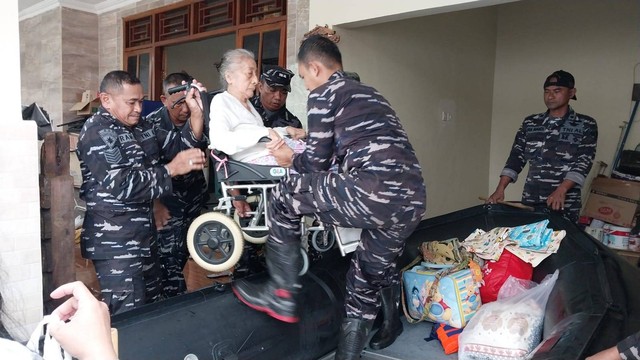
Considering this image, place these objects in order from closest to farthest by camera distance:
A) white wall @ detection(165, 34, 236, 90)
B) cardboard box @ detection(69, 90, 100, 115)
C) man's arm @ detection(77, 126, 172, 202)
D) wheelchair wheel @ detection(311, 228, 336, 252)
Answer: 1. man's arm @ detection(77, 126, 172, 202)
2. wheelchair wheel @ detection(311, 228, 336, 252)
3. cardboard box @ detection(69, 90, 100, 115)
4. white wall @ detection(165, 34, 236, 90)

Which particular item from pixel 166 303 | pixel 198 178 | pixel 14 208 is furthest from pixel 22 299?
pixel 198 178

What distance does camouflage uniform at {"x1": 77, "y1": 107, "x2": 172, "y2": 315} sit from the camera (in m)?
2.15

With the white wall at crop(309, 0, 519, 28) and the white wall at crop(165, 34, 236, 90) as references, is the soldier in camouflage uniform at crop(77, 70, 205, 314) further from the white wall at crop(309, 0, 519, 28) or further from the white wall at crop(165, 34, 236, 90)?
the white wall at crop(165, 34, 236, 90)

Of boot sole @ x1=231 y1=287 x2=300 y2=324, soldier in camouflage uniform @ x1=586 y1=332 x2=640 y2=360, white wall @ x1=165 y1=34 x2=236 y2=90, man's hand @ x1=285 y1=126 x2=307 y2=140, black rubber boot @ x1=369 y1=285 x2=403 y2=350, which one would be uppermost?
white wall @ x1=165 y1=34 x2=236 y2=90

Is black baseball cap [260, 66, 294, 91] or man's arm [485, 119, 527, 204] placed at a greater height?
black baseball cap [260, 66, 294, 91]

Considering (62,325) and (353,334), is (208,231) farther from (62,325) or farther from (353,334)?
(62,325)

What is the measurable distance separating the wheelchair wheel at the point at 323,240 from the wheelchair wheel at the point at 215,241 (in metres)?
0.63

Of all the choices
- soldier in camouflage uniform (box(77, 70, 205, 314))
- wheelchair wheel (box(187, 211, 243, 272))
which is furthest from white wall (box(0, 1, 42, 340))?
wheelchair wheel (box(187, 211, 243, 272))

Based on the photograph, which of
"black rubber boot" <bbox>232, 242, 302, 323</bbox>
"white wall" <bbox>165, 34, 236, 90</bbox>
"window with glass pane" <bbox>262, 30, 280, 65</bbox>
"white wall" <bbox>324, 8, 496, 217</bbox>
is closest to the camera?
"black rubber boot" <bbox>232, 242, 302, 323</bbox>

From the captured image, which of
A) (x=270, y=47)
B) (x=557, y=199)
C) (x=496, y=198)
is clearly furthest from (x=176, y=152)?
(x=557, y=199)

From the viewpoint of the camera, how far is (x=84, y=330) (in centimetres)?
88

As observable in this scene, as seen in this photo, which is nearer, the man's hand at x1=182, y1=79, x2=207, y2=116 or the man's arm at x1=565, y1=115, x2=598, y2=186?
the man's hand at x1=182, y1=79, x2=207, y2=116

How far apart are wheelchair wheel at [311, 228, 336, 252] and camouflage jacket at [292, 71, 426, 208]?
832mm

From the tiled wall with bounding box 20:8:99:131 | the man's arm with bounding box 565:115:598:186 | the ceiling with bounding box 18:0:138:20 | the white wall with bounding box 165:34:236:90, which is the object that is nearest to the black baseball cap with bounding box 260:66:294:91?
the man's arm with bounding box 565:115:598:186
